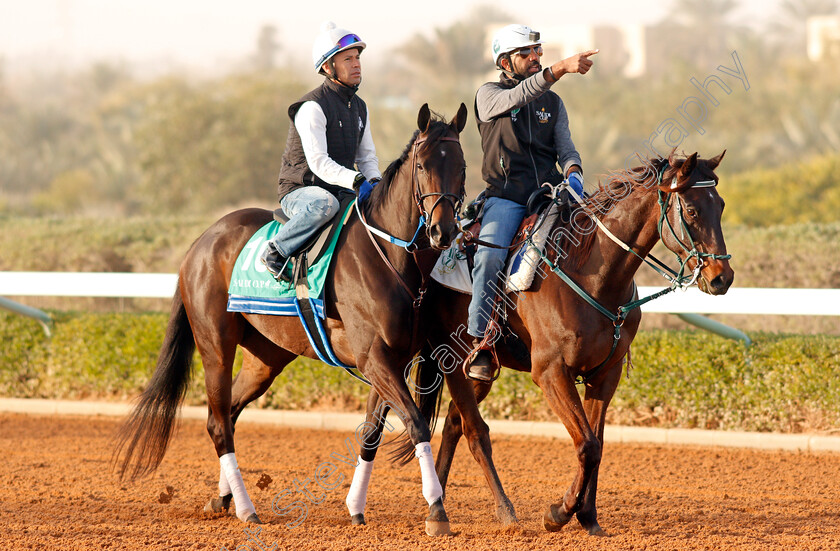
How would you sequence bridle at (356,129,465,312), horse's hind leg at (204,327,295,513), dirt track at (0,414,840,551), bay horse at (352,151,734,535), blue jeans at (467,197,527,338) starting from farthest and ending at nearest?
horse's hind leg at (204,327,295,513)
blue jeans at (467,197,527,338)
bridle at (356,129,465,312)
dirt track at (0,414,840,551)
bay horse at (352,151,734,535)

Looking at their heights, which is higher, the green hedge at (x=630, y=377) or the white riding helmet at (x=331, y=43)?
the white riding helmet at (x=331, y=43)

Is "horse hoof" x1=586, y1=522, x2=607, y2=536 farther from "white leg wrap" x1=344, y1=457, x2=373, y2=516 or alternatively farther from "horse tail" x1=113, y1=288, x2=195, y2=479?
"horse tail" x1=113, y1=288, x2=195, y2=479

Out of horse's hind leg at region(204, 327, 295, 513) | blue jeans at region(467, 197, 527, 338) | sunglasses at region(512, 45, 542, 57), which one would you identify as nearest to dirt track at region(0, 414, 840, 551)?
horse's hind leg at region(204, 327, 295, 513)

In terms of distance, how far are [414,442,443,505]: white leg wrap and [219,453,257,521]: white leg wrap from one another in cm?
118

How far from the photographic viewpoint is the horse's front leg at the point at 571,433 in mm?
5031

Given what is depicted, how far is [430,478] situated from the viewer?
520 cm

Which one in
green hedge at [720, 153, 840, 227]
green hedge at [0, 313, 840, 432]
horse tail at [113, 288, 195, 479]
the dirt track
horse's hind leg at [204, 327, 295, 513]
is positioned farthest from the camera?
green hedge at [720, 153, 840, 227]

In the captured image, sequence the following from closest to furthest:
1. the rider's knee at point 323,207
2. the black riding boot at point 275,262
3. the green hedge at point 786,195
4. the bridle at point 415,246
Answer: the bridle at point 415,246, the rider's knee at point 323,207, the black riding boot at point 275,262, the green hedge at point 786,195

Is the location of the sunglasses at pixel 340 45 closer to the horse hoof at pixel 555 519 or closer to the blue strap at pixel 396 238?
the blue strap at pixel 396 238

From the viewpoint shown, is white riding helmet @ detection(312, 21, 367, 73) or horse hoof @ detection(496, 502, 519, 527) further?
white riding helmet @ detection(312, 21, 367, 73)

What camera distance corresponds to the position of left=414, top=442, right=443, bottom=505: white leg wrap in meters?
5.16

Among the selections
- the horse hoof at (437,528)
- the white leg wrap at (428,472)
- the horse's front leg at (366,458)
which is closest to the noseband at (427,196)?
the white leg wrap at (428,472)

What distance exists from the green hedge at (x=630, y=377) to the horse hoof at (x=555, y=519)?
114 inches

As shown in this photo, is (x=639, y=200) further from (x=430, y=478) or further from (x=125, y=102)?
(x=125, y=102)
